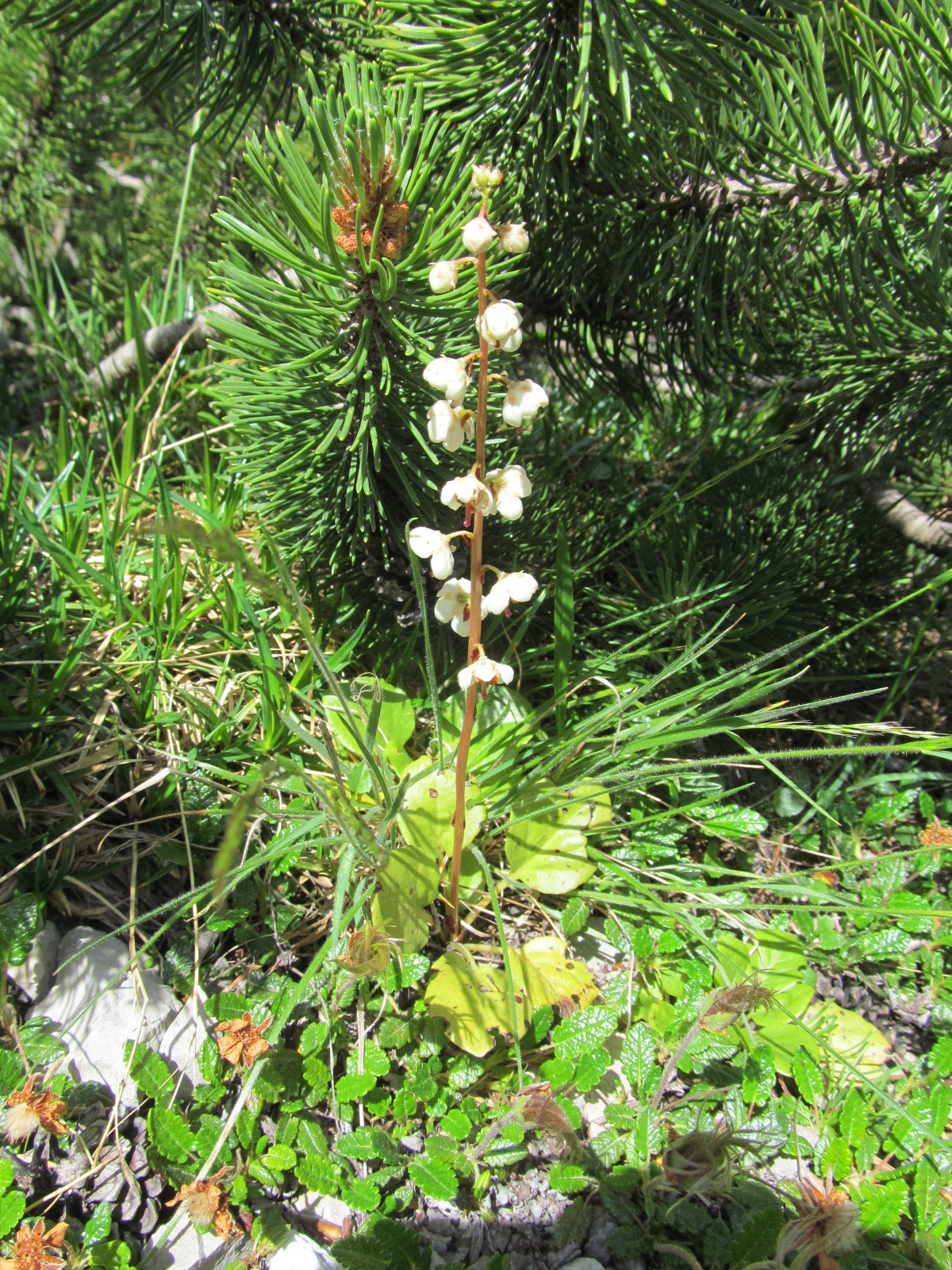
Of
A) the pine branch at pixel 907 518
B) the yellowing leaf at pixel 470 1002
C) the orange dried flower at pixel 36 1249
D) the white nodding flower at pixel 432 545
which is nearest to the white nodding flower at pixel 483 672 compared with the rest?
the white nodding flower at pixel 432 545

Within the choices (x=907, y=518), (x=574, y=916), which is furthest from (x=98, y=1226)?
(x=907, y=518)

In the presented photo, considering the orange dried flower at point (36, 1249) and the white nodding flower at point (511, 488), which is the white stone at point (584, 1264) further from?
the white nodding flower at point (511, 488)

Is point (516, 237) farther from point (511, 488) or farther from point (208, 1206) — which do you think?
point (208, 1206)

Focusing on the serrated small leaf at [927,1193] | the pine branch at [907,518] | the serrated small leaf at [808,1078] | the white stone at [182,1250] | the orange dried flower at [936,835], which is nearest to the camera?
the white stone at [182,1250]

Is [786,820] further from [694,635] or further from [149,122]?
[149,122]

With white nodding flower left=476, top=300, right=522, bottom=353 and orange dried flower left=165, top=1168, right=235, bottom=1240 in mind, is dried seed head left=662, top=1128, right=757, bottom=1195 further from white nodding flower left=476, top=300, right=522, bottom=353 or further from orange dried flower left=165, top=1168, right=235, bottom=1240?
white nodding flower left=476, top=300, right=522, bottom=353

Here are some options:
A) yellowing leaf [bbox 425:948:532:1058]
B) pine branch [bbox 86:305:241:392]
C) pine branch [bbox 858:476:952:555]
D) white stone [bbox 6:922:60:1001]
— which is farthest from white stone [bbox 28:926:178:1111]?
pine branch [bbox 858:476:952:555]
